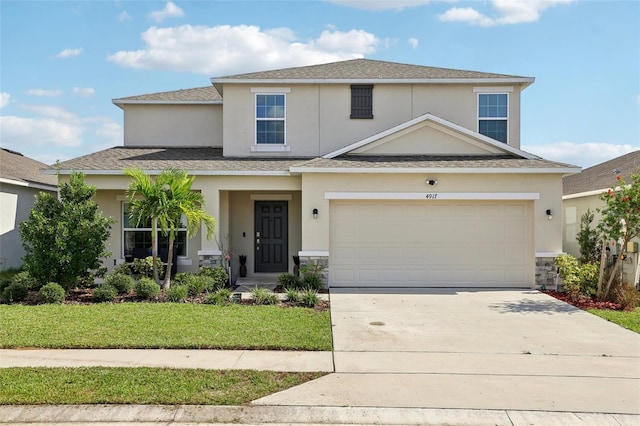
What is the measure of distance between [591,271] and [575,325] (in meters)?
3.33

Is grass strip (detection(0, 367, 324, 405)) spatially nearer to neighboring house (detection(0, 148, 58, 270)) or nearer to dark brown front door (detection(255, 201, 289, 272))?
dark brown front door (detection(255, 201, 289, 272))

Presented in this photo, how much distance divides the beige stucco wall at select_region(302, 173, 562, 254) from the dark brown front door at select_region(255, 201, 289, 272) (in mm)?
2206

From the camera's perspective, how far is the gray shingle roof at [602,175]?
1534 cm

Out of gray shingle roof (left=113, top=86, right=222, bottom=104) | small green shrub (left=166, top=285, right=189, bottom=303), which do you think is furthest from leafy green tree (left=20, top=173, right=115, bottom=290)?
gray shingle roof (left=113, top=86, right=222, bottom=104)

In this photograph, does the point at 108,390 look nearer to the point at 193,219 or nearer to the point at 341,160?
the point at 193,219

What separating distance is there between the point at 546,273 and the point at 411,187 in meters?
4.18

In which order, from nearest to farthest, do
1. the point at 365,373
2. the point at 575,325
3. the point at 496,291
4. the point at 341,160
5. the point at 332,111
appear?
the point at 365,373 → the point at 575,325 → the point at 496,291 → the point at 341,160 → the point at 332,111

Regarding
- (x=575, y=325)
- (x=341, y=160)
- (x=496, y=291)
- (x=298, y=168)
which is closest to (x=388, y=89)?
(x=341, y=160)

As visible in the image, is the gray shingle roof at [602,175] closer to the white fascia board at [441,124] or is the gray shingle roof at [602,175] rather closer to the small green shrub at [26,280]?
the white fascia board at [441,124]

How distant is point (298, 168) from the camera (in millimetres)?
12445

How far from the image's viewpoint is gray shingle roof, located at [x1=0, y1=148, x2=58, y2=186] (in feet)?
52.9

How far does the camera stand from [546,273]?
12.4m

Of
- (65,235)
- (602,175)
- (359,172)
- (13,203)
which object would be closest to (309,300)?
(359,172)

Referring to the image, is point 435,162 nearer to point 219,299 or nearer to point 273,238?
point 273,238
